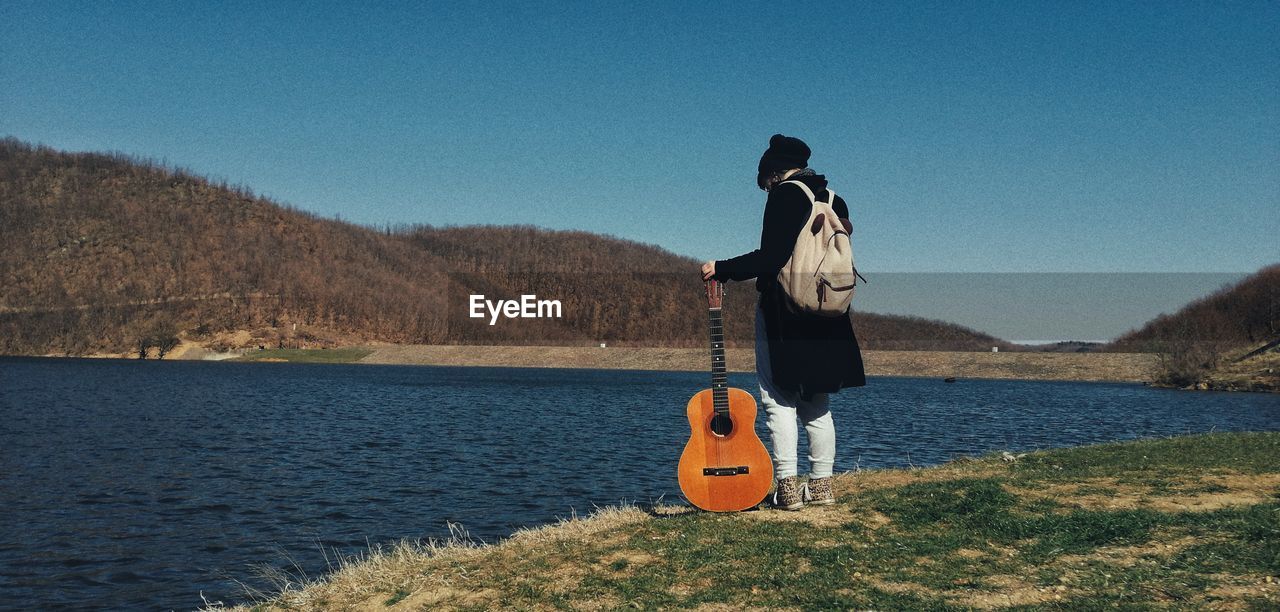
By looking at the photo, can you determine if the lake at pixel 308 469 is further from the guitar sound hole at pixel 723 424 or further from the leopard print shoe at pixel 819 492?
the guitar sound hole at pixel 723 424

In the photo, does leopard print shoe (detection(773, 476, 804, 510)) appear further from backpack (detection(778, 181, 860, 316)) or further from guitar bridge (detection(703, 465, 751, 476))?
backpack (detection(778, 181, 860, 316))

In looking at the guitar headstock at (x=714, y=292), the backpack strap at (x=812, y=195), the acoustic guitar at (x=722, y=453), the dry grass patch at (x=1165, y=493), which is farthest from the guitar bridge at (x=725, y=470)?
the dry grass patch at (x=1165, y=493)

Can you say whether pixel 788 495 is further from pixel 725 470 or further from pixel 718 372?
pixel 718 372

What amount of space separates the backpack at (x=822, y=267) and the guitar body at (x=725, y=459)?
1.45m

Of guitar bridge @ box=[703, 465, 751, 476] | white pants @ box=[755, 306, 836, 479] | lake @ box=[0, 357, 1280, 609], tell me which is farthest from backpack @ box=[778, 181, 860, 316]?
lake @ box=[0, 357, 1280, 609]

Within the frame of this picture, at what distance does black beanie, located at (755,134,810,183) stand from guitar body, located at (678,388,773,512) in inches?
104

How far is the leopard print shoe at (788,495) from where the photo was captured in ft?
30.8

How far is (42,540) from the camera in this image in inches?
634

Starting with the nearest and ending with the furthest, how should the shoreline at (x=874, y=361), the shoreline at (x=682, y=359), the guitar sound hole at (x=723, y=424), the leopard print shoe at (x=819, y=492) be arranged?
the guitar sound hole at (x=723, y=424)
the leopard print shoe at (x=819, y=492)
the shoreline at (x=874, y=361)
the shoreline at (x=682, y=359)

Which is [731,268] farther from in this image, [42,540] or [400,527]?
[42,540]

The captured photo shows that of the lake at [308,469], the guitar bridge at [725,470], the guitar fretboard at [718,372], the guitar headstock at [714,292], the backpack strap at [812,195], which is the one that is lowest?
the lake at [308,469]

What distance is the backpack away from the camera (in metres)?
8.47

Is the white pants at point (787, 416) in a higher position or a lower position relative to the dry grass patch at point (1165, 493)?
higher

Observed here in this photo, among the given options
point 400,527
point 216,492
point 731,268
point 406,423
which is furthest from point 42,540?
point 406,423
